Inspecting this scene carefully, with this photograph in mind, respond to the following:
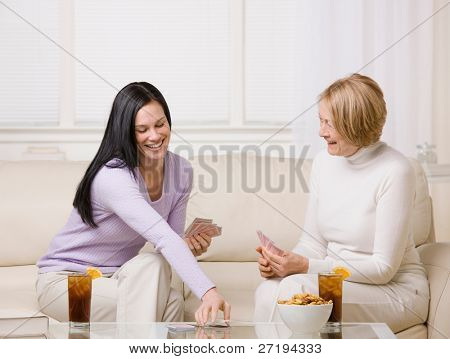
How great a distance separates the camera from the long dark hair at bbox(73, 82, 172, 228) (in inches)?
80.0

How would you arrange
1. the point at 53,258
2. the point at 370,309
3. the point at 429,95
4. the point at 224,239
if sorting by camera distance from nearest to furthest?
the point at 370,309 < the point at 53,258 < the point at 224,239 < the point at 429,95

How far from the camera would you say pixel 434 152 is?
3758 mm

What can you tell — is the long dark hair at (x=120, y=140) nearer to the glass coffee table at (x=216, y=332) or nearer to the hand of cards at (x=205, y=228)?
the hand of cards at (x=205, y=228)

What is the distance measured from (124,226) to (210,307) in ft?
1.59

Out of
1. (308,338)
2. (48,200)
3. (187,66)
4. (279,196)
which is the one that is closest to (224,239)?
(279,196)

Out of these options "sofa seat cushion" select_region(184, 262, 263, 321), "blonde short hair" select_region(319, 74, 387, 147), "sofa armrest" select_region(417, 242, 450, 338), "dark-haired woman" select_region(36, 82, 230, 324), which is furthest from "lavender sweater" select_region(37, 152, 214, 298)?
"sofa armrest" select_region(417, 242, 450, 338)

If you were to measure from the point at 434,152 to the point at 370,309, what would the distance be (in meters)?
1.99

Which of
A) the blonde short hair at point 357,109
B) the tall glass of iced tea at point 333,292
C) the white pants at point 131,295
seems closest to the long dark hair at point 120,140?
the white pants at point 131,295

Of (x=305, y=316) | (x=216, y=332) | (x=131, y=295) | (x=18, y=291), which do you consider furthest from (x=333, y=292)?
(x=18, y=291)

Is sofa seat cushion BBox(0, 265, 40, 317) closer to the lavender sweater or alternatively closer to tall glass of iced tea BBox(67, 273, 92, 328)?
the lavender sweater

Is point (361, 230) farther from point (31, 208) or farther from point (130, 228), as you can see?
point (31, 208)

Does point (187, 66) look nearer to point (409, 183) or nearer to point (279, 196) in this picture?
point (279, 196)

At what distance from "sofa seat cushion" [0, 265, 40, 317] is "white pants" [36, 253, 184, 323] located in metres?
0.07
